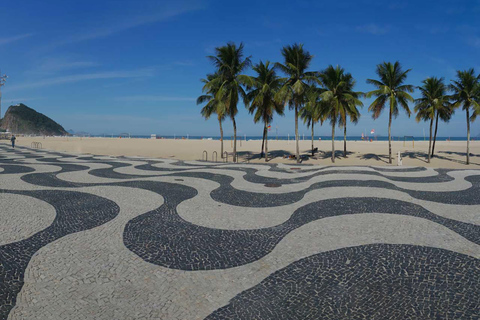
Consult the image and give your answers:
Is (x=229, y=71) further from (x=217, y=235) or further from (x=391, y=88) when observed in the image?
(x=217, y=235)

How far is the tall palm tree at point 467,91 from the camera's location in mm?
24391

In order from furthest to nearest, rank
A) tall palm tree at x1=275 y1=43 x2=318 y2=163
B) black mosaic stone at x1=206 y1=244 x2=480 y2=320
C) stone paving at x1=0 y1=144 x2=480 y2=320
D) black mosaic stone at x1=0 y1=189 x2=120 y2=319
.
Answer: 1. tall palm tree at x1=275 y1=43 x2=318 y2=163
2. black mosaic stone at x1=0 y1=189 x2=120 y2=319
3. stone paving at x1=0 y1=144 x2=480 y2=320
4. black mosaic stone at x1=206 y1=244 x2=480 y2=320

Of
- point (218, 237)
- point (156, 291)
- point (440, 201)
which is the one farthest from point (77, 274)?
point (440, 201)

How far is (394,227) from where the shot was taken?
8.09 m

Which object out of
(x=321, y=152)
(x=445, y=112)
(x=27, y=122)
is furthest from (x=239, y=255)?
(x=27, y=122)

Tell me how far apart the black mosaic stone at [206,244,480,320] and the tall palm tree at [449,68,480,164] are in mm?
25099

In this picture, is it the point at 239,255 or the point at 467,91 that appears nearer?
the point at 239,255

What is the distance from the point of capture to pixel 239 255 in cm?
641

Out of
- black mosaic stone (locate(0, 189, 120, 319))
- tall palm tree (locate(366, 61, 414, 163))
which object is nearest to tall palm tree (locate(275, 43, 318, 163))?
tall palm tree (locate(366, 61, 414, 163))

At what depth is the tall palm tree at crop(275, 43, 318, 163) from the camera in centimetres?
2397

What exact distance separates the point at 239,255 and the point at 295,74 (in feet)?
69.0

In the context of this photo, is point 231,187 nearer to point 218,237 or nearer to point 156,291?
point 218,237

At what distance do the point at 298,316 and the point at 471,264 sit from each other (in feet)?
13.6

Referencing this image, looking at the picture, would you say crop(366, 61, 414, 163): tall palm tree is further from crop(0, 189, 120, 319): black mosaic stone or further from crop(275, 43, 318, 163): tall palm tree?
crop(0, 189, 120, 319): black mosaic stone
